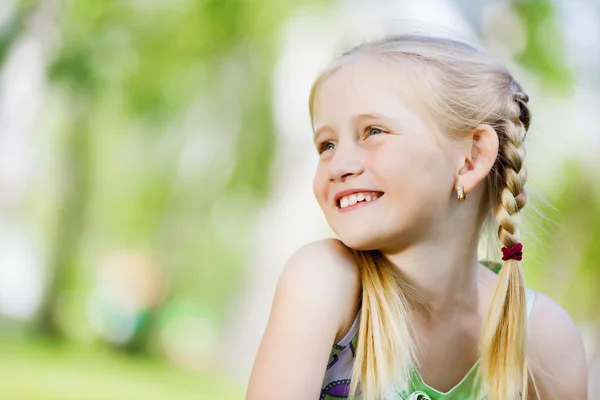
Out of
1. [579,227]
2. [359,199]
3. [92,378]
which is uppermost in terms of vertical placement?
[579,227]

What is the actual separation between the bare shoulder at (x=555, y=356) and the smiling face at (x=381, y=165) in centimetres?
33

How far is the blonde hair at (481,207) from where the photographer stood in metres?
1.12

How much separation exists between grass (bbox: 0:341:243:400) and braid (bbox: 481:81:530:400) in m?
3.36

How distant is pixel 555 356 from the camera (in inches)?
52.2

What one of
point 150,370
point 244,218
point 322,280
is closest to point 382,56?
point 322,280

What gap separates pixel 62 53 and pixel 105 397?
8.34ft

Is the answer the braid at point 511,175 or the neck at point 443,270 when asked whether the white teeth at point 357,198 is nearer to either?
the neck at point 443,270

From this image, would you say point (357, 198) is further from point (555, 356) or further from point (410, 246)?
point (555, 356)

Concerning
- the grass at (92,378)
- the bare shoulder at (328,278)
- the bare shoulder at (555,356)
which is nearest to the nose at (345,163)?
the bare shoulder at (328,278)

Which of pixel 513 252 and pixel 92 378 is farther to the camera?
pixel 92 378

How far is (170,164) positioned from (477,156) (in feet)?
15.5

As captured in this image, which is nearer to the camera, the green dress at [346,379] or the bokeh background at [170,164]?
the green dress at [346,379]

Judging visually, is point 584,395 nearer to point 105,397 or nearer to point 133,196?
point 105,397

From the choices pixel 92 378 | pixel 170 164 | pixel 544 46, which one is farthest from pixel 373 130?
pixel 170 164
